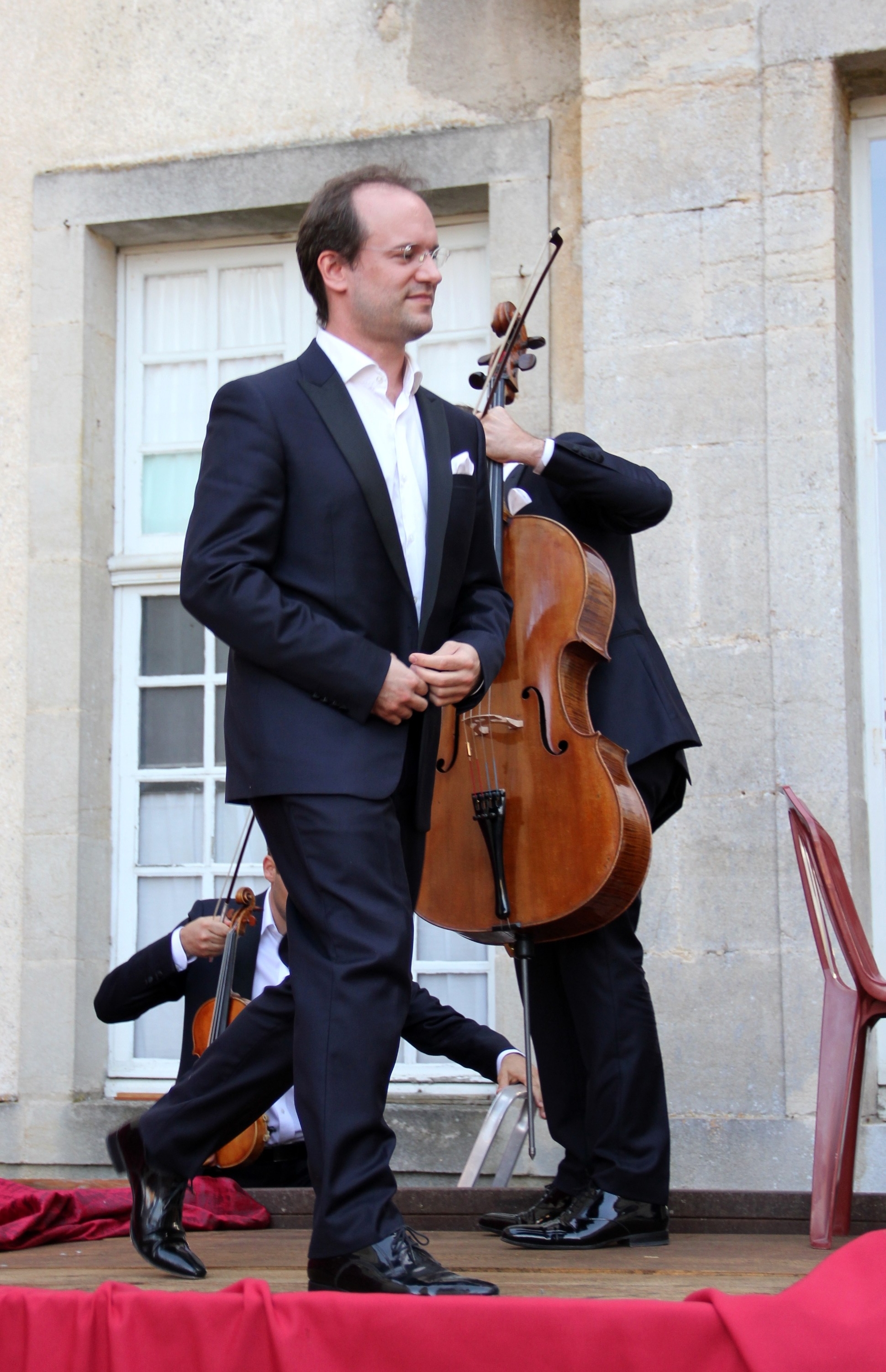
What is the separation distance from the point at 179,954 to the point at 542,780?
1737 millimetres

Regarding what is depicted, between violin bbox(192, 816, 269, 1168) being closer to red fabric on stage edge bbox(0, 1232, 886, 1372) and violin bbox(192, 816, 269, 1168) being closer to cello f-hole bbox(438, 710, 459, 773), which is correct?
cello f-hole bbox(438, 710, 459, 773)

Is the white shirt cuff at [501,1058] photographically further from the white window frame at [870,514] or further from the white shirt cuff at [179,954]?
the white window frame at [870,514]

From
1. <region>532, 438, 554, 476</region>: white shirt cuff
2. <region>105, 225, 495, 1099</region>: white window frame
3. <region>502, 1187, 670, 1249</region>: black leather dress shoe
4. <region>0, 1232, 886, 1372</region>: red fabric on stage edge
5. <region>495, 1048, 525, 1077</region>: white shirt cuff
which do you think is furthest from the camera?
<region>105, 225, 495, 1099</region>: white window frame

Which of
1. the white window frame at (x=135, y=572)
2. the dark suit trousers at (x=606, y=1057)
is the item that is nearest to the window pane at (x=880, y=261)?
the white window frame at (x=135, y=572)

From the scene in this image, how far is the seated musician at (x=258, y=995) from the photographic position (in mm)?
4016

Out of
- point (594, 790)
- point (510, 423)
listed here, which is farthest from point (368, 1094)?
point (510, 423)

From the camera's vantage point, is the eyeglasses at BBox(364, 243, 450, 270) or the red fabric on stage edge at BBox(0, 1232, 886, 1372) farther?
the eyeglasses at BBox(364, 243, 450, 270)

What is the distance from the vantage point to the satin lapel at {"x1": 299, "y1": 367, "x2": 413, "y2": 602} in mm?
2545

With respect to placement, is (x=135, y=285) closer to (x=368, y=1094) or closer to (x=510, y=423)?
(x=510, y=423)

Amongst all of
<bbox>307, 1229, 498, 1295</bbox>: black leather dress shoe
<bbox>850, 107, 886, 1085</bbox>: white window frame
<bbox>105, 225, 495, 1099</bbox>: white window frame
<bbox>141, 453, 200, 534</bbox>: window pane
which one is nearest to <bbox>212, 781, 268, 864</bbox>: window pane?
<bbox>105, 225, 495, 1099</bbox>: white window frame

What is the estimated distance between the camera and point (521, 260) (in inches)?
205

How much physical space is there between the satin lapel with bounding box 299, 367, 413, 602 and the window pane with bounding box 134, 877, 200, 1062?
3.15 metres

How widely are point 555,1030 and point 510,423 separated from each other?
1.22 m

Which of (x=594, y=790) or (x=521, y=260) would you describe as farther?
(x=521, y=260)
